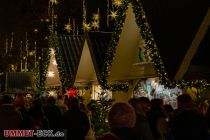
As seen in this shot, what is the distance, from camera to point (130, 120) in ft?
16.8

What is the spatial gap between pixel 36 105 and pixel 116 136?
19.8ft

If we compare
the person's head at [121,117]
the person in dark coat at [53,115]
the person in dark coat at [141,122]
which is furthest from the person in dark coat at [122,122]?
the person in dark coat at [53,115]

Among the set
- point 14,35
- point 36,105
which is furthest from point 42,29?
point 36,105

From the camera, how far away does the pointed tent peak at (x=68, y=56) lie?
26734 millimetres

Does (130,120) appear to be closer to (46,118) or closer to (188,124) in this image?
(188,124)

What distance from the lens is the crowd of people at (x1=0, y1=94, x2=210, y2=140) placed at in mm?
5125

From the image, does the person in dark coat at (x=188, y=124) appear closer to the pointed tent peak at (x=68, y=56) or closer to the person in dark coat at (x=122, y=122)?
the person in dark coat at (x=122, y=122)

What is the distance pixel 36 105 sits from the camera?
1073 cm

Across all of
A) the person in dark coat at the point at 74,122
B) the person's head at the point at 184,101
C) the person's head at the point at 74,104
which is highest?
the person's head at the point at 184,101

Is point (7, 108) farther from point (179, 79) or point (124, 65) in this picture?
point (124, 65)

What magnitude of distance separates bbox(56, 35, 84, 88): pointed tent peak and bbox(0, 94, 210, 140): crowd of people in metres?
12.7

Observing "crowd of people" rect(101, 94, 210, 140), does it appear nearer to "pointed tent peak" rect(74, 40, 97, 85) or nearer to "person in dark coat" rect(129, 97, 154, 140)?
"person in dark coat" rect(129, 97, 154, 140)

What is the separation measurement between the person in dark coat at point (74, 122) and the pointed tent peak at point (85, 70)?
13.1 m

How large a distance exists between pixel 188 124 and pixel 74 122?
12.7ft
